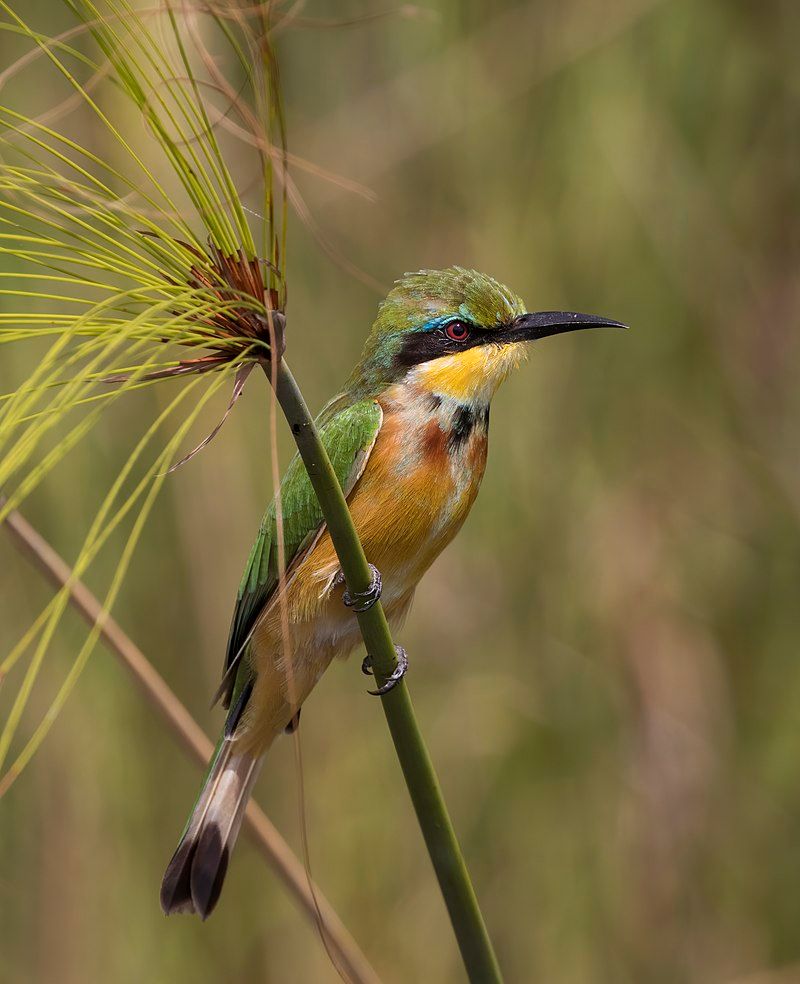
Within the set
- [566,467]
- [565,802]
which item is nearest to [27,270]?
[566,467]

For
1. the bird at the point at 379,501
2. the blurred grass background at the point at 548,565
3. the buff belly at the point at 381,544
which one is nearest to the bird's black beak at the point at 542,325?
the bird at the point at 379,501

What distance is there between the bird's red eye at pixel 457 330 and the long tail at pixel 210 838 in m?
0.87

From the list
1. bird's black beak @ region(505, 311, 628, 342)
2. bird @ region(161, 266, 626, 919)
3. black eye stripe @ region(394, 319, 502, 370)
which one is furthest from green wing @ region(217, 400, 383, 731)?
bird's black beak @ region(505, 311, 628, 342)

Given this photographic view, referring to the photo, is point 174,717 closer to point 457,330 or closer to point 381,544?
point 381,544

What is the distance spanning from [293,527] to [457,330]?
48 cm

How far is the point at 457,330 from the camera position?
2.25 metres

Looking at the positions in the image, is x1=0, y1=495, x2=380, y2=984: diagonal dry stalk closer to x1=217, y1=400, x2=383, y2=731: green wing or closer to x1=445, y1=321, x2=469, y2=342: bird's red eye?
x1=217, y1=400, x2=383, y2=731: green wing

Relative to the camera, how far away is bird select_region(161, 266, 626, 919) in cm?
210

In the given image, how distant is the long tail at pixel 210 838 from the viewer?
2020 mm

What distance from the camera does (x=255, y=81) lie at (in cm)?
121

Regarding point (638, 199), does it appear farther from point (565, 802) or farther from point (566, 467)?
point (565, 802)

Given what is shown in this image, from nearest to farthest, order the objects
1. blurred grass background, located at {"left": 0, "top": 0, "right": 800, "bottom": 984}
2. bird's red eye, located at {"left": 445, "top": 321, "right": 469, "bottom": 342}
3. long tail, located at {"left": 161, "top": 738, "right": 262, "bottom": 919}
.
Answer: long tail, located at {"left": 161, "top": 738, "right": 262, "bottom": 919}, bird's red eye, located at {"left": 445, "top": 321, "right": 469, "bottom": 342}, blurred grass background, located at {"left": 0, "top": 0, "right": 800, "bottom": 984}

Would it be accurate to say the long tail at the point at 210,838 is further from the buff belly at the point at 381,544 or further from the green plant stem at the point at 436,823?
the green plant stem at the point at 436,823

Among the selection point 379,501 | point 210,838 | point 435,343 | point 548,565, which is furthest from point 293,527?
point 548,565
